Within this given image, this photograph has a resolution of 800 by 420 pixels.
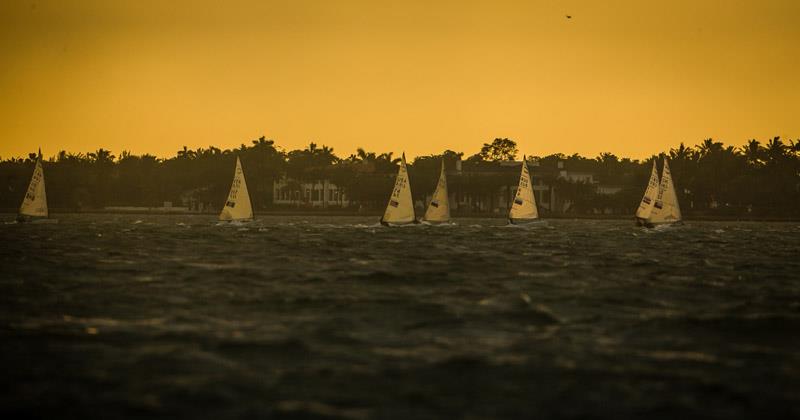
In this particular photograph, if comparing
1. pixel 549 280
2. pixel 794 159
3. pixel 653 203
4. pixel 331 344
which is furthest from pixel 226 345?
pixel 794 159

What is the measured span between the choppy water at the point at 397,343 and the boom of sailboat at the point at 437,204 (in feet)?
185

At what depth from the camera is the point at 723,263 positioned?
46969 mm

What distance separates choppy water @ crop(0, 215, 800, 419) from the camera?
15.1 meters

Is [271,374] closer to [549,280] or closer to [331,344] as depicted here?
[331,344]

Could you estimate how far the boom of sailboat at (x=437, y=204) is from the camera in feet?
314

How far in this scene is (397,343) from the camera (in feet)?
65.4

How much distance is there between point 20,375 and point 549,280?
21340 millimetres

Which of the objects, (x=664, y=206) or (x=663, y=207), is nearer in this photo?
(x=663, y=207)

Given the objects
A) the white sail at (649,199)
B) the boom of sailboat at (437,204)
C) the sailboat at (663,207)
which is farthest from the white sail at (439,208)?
the sailboat at (663,207)

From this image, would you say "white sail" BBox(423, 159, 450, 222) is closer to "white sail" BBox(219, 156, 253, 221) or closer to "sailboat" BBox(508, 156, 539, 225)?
"sailboat" BBox(508, 156, 539, 225)

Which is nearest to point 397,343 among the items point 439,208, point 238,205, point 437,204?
point 439,208

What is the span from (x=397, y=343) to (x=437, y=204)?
3172 inches

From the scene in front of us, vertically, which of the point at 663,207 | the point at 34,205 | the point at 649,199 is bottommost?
the point at 663,207

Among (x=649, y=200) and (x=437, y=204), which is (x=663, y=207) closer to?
(x=649, y=200)
